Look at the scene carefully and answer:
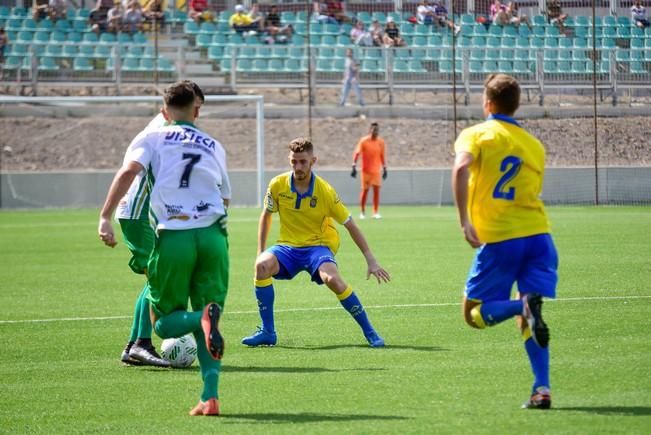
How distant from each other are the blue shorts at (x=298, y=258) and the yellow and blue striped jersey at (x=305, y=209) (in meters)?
0.07

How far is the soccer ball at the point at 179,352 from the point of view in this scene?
27.7 feet

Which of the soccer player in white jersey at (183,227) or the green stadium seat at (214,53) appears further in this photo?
the green stadium seat at (214,53)

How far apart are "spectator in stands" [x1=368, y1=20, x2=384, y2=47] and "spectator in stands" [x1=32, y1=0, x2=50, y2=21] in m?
10.4

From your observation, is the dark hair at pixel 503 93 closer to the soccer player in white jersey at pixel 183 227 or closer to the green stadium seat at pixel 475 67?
the soccer player in white jersey at pixel 183 227

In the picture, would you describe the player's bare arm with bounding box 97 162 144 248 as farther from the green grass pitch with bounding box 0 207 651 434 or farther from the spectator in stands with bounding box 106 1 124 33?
the spectator in stands with bounding box 106 1 124 33

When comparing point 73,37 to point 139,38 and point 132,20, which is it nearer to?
point 132,20

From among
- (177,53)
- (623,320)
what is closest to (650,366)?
(623,320)

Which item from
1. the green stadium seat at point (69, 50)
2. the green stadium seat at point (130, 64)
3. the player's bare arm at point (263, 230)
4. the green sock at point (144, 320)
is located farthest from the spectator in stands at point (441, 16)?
the green sock at point (144, 320)

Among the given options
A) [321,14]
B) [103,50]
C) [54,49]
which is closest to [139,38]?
[103,50]

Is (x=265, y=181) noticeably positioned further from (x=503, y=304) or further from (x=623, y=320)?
(x=503, y=304)

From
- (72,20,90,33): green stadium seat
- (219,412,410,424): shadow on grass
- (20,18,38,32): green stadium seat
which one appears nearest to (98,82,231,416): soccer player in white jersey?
(219,412,410,424): shadow on grass

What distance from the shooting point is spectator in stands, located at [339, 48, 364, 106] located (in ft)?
111

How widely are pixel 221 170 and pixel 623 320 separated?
477cm

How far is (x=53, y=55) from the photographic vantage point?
109 ft
